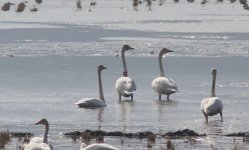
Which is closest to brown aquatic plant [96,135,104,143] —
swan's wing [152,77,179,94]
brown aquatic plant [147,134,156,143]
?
brown aquatic plant [147,134,156,143]

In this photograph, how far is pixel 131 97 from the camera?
1725 cm

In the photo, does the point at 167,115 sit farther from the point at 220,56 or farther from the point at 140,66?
the point at 220,56

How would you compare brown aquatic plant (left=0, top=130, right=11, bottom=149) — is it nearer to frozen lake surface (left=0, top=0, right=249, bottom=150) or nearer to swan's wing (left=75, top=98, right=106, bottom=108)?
frozen lake surface (left=0, top=0, right=249, bottom=150)

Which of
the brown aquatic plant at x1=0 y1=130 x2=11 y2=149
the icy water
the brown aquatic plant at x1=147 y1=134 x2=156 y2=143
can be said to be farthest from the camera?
the icy water

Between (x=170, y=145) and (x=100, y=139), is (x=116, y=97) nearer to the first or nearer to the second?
(x=100, y=139)

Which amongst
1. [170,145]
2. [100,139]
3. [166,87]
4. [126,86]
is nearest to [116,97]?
[126,86]

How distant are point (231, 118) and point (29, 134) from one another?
3.74 meters

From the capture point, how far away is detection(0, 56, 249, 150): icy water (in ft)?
43.3

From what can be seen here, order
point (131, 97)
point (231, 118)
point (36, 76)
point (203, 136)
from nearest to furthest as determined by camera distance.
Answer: point (203, 136) < point (231, 118) < point (131, 97) < point (36, 76)

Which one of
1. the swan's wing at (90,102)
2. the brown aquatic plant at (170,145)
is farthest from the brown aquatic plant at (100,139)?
the swan's wing at (90,102)

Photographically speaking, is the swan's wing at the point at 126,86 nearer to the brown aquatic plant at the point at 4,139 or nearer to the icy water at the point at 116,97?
the icy water at the point at 116,97

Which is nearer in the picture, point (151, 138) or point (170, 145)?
point (170, 145)

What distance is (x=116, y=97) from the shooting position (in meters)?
17.8

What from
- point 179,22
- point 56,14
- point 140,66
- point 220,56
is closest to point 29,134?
point 140,66
